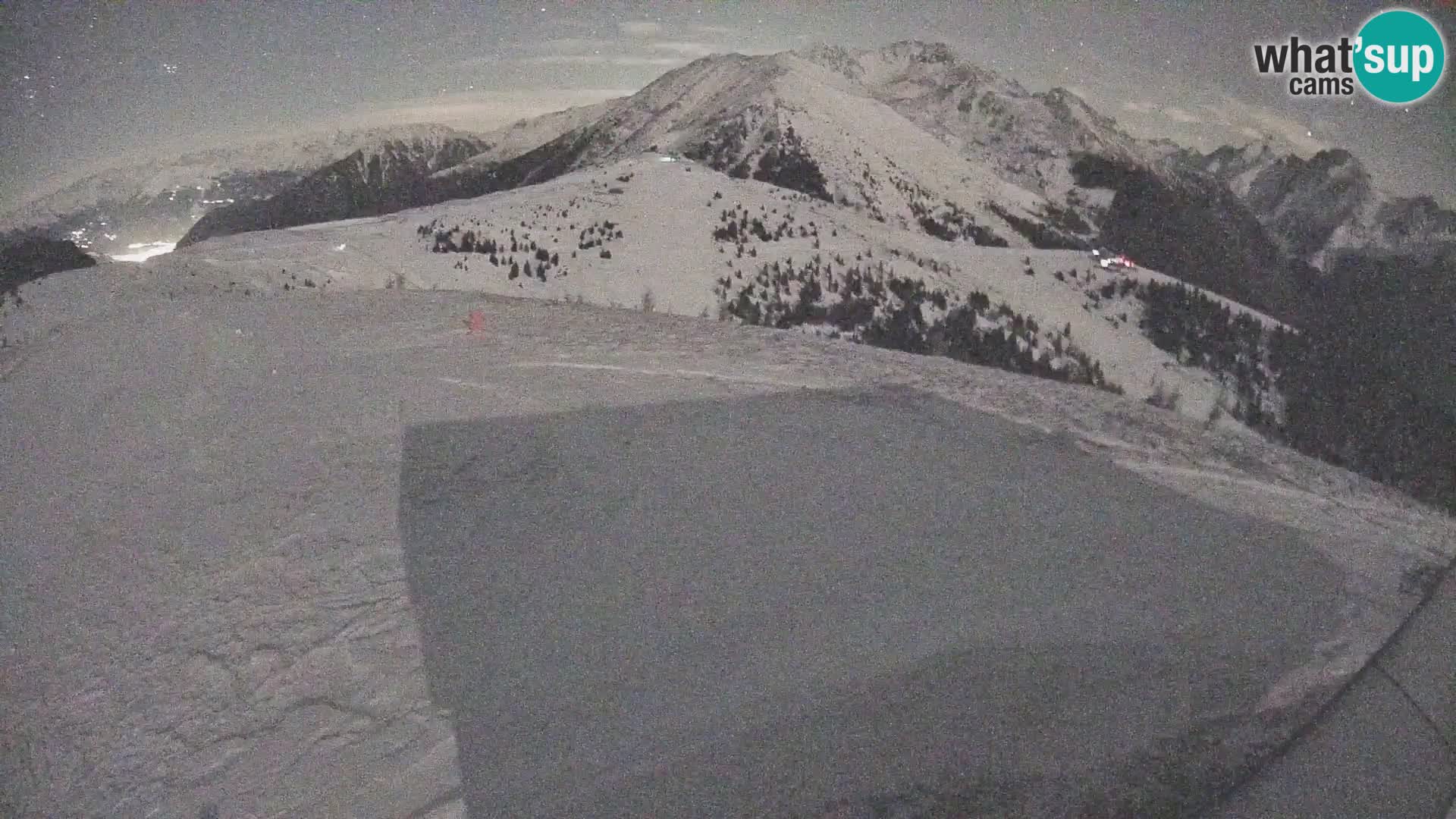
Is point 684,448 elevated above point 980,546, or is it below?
above

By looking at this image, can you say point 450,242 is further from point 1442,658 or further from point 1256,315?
point 1256,315

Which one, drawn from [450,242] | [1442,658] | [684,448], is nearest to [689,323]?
[684,448]

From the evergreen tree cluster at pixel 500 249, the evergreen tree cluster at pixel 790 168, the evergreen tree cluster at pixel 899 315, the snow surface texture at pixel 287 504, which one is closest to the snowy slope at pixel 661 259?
the evergreen tree cluster at pixel 500 249

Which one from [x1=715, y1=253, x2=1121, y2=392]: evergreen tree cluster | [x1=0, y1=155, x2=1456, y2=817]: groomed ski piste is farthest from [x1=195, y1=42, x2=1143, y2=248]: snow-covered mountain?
[x1=0, y1=155, x2=1456, y2=817]: groomed ski piste

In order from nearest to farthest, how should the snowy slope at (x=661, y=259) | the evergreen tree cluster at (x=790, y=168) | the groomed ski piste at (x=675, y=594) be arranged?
1. the groomed ski piste at (x=675, y=594)
2. the snowy slope at (x=661, y=259)
3. the evergreen tree cluster at (x=790, y=168)

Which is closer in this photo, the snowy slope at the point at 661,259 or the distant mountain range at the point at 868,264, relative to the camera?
the snowy slope at the point at 661,259

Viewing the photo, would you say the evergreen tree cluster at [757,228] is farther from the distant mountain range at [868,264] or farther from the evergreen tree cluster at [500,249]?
the evergreen tree cluster at [500,249]
